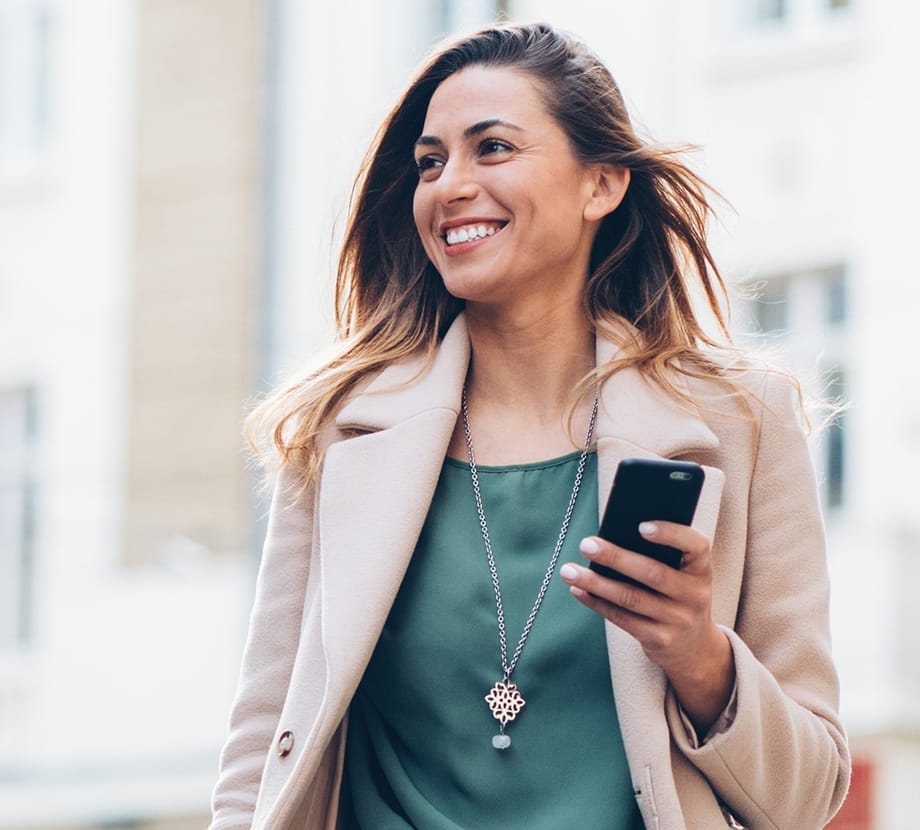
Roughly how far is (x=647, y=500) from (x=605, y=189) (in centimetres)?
78

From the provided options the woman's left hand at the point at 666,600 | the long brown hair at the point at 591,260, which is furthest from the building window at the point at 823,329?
the woman's left hand at the point at 666,600

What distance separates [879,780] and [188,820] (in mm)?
4279

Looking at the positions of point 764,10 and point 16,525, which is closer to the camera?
point 764,10

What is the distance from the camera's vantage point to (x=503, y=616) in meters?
2.68

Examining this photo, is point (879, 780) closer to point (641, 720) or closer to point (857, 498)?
point (857, 498)

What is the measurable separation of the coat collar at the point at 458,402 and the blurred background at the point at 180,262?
9.48 m

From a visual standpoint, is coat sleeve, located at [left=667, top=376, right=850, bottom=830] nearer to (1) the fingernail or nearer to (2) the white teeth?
(1) the fingernail

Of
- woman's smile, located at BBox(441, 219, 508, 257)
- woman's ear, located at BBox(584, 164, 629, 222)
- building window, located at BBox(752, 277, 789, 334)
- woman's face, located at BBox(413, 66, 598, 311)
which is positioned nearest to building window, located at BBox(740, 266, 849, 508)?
building window, located at BBox(752, 277, 789, 334)

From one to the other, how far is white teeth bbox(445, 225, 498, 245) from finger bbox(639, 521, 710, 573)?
24.4 inches

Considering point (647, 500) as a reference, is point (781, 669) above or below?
below

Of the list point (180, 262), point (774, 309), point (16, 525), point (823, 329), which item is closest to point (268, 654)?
point (823, 329)

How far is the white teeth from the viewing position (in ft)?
9.08

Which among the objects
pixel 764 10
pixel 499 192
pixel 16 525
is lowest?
pixel 16 525

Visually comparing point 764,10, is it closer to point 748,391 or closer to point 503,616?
point 748,391
